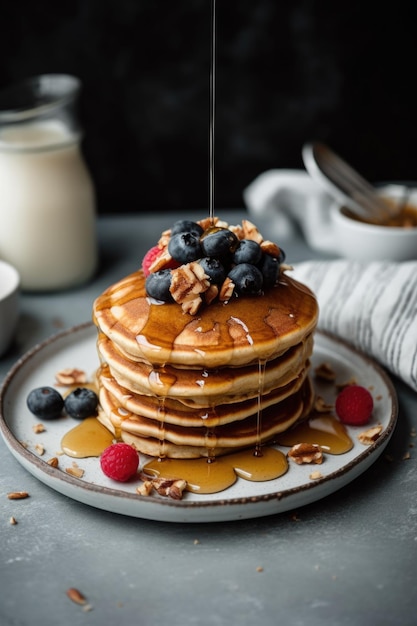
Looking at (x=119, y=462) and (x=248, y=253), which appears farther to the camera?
(x=248, y=253)

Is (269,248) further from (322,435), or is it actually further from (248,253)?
(322,435)

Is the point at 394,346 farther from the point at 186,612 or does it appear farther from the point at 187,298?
the point at 186,612

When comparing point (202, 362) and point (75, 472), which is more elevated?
point (202, 362)

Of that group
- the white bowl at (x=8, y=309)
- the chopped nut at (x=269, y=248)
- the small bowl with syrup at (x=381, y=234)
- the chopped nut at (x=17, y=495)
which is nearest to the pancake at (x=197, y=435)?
the chopped nut at (x=17, y=495)

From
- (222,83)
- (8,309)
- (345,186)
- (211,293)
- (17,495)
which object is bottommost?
(17,495)

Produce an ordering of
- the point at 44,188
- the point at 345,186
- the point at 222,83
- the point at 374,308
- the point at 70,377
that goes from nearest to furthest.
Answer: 1. the point at 70,377
2. the point at 374,308
3. the point at 44,188
4. the point at 345,186
5. the point at 222,83

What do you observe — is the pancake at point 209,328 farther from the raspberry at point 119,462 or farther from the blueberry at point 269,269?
the raspberry at point 119,462

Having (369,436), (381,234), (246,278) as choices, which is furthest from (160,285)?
(381,234)
